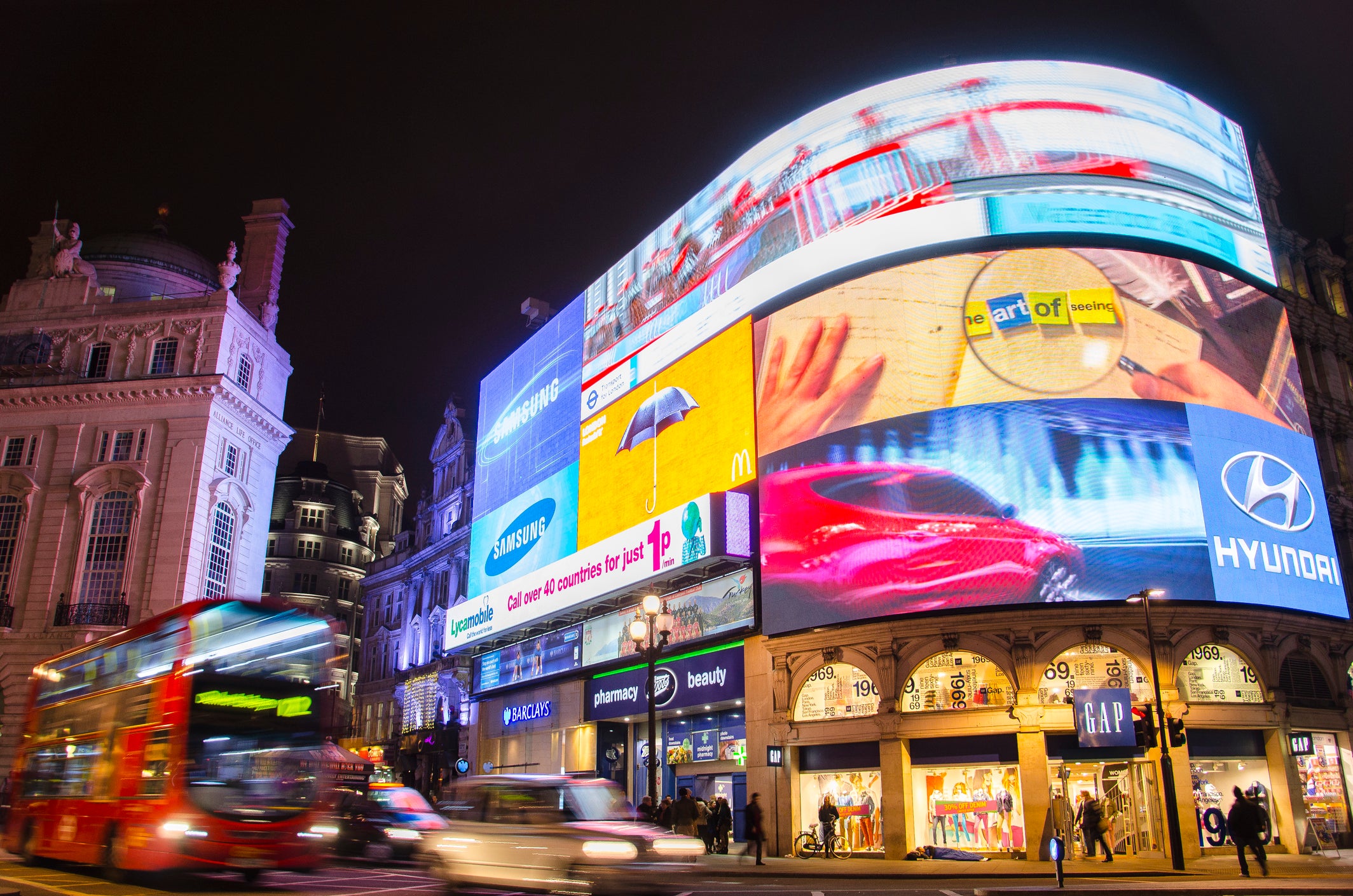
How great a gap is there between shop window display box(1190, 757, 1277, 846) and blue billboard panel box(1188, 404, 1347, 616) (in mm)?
4266

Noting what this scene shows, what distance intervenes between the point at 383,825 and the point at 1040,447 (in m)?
20.4

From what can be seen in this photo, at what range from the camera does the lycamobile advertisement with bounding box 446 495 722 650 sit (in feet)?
102

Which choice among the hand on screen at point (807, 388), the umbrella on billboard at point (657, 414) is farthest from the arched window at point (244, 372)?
the hand on screen at point (807, 388)

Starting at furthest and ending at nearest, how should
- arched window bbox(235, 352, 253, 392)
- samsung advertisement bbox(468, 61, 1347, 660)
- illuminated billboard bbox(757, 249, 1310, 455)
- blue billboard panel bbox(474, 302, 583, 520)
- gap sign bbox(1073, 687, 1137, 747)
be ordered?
arched window bbox(235, 352, 253, 392), blue billboard panel bbox(474, 302, 583, 520), illuminated billboard bbox(757, 249, 1310, 455), samsung advertisement bbox(468, 61, 1347, 660), gap sign bbox(1073, 687, 1137, 747)

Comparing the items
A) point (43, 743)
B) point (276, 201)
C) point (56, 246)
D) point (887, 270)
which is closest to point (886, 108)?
point (887, 270)

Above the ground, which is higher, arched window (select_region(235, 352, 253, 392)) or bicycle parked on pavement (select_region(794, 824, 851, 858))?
arched window (select_region(235, 352, 253, 392))

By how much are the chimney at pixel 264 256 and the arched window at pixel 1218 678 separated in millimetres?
50800

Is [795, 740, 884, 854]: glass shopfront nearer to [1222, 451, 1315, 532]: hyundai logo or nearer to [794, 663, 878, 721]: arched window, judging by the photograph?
[794, 663, 878, 721]: arched window

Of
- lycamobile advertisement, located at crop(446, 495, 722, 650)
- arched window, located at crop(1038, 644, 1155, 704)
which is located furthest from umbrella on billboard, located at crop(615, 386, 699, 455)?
arched window, located at crop(1038, 644, 1155, 704)

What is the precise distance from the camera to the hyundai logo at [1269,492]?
27.2m

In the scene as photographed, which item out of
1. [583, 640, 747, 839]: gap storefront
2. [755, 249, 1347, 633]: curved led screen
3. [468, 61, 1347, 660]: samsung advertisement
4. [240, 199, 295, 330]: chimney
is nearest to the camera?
[755, 249, 1347, 633]: curved led screen

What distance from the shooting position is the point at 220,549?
50.6m

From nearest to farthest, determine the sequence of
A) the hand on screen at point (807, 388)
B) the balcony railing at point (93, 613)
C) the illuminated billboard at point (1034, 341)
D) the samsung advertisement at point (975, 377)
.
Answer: the samsung advertisement at point (975, 377) < the illuminated billboard at point (1034, 341) < the hand on screen at point (807, 388) < the balcony railing at point (93, 613)

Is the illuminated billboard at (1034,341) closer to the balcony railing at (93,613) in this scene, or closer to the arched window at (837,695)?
the arched window at (837,695)
